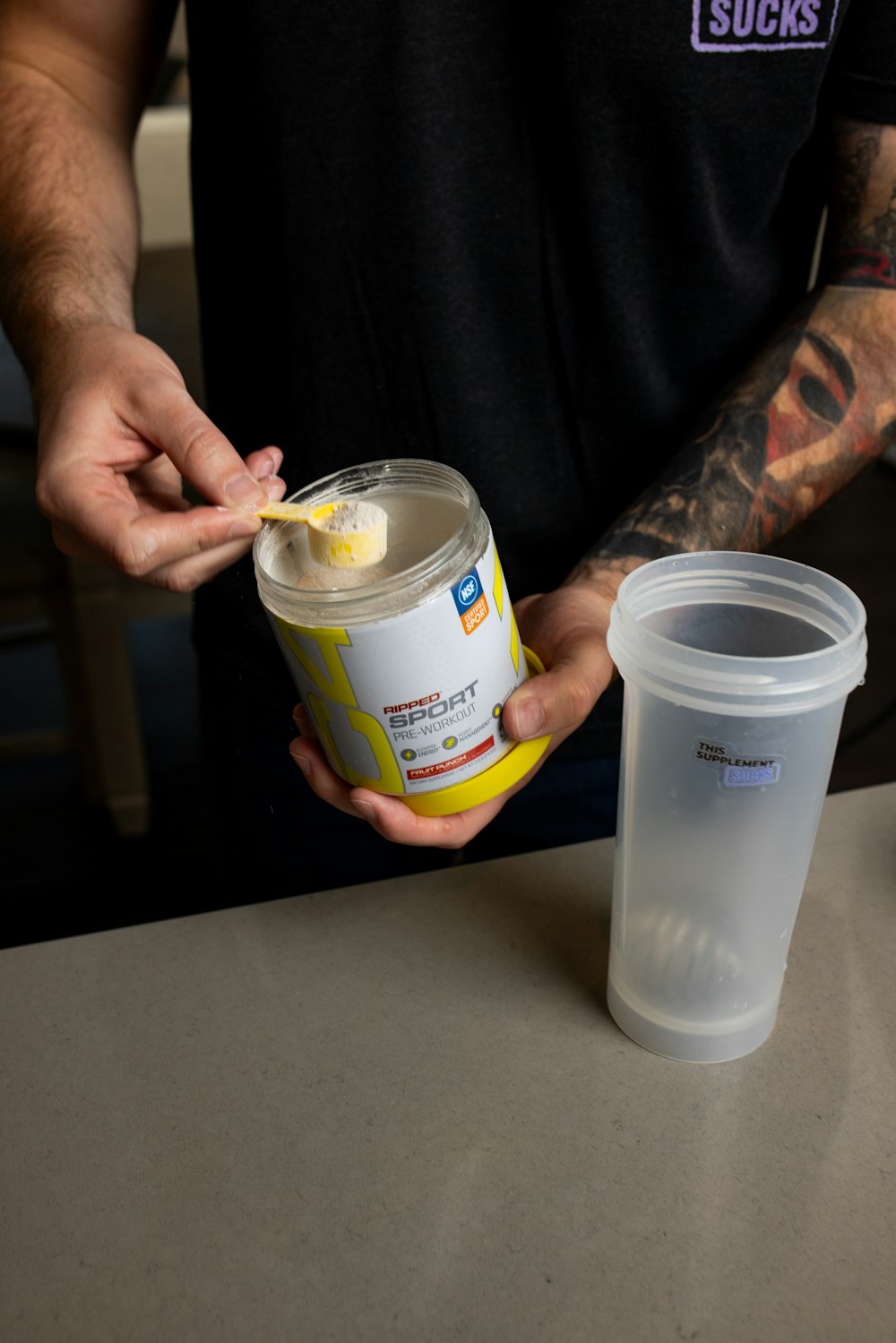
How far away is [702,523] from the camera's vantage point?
78 cm

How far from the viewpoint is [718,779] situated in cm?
50

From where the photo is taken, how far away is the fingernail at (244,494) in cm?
55

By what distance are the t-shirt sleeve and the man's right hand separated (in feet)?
1.59

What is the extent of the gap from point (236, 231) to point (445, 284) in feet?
0.54

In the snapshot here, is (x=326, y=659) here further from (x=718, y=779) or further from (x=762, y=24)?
(x=762, y=24)

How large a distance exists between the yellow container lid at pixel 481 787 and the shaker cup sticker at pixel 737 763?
103 millimetres

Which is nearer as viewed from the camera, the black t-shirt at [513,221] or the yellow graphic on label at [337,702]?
the yellow graphic on label at [337,702]

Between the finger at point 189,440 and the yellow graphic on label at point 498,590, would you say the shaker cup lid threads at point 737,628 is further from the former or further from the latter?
the finger at point 189,440

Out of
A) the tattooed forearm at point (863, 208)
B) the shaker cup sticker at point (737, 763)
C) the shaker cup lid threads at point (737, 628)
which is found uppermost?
the tattooed forearm at point (863, 208)

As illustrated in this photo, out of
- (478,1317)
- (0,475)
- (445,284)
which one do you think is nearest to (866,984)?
(478,1317)

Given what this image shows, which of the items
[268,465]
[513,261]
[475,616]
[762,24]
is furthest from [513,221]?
[475,616]

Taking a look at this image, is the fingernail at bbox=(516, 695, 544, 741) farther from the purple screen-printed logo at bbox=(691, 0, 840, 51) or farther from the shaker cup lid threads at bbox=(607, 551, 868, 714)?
the purple screen-printed logo at bbox=(691, 0, 840, 51)

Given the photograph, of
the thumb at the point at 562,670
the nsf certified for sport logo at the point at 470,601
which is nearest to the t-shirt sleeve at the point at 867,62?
the thumb at the point at 562,670

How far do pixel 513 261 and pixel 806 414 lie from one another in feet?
0.79
